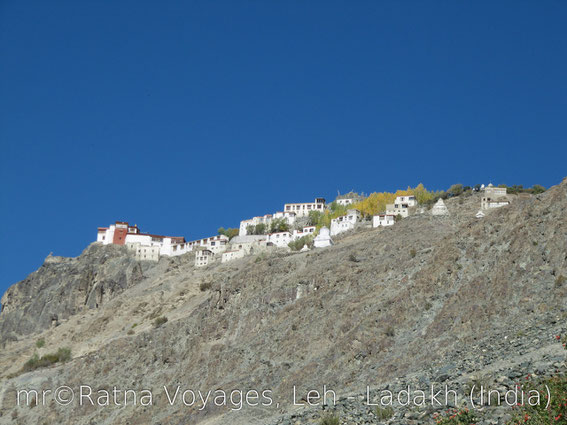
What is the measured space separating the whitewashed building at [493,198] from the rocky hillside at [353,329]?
2.47 m

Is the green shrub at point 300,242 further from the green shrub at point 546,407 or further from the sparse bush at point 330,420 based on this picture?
the green shrub at point 546,407

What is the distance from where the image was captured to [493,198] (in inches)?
3765

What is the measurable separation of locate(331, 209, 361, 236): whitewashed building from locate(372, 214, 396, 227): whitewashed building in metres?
6.08

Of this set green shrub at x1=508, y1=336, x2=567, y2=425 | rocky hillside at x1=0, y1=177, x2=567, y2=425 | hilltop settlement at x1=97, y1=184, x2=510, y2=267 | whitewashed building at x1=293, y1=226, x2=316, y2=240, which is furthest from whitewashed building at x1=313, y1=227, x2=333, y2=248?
green shrub at x1=508, y1=336, x2=567, y2=425

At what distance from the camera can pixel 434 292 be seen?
168 feet

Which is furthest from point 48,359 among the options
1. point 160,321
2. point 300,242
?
point 300,242

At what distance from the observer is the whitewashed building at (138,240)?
12975 cm

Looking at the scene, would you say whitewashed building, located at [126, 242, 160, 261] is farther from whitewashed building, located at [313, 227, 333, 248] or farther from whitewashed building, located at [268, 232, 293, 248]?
whitewashed building, located at [313, 227, 333, 248]

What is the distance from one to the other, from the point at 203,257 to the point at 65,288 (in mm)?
20867

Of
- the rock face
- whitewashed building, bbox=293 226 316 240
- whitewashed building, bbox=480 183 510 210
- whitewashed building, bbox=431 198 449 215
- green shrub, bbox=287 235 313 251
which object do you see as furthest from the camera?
whitewashed building, bbox=293 226 316 240

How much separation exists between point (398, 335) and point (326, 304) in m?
11.4

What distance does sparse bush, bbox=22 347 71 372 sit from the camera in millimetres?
85069

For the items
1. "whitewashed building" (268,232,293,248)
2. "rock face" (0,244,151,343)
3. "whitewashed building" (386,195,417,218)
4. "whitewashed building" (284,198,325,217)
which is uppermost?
"whitewashed building" (284,198,325,217)

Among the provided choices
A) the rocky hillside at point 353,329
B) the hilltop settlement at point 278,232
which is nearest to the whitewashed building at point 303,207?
the hilltop settlement at point 278,232
